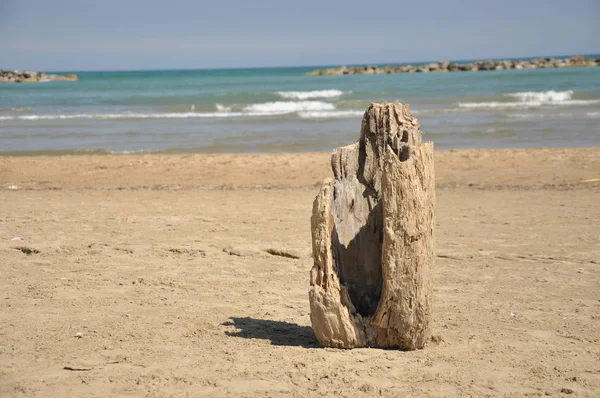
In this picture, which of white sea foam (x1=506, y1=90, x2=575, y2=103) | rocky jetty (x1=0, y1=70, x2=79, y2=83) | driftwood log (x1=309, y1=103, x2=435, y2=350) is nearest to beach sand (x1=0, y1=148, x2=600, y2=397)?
driftwood log (x1=309, y1=103, x2=435, y2=350)

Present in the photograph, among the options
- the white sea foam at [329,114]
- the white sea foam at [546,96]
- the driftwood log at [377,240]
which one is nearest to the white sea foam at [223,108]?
the white sea foam at [329,114]

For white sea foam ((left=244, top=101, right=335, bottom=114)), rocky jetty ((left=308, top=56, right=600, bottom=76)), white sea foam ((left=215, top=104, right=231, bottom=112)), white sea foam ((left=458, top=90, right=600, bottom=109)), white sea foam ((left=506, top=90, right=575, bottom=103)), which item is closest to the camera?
white sea foam ((left=458, top=90, right=600, bottom=109))

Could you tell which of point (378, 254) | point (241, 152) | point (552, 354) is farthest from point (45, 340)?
point (241, 152)

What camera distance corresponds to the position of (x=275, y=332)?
534cm

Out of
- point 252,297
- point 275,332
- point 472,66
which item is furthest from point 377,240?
point 472,66

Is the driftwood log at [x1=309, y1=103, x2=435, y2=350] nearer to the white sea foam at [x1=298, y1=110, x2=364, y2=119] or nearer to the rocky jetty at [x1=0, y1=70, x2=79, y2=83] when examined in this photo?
the white sea foam at [x1=298, y1=110, x2=364, y2=119]

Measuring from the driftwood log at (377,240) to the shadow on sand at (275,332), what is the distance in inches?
11.5

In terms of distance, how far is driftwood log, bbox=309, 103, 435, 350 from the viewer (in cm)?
461

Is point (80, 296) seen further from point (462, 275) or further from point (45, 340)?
point (462, 275)

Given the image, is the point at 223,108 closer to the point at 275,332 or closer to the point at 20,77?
the point at 275,332

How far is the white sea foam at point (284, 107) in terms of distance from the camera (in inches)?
1261

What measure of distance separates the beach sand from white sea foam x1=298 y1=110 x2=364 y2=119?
49.6 ft

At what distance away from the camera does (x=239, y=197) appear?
11227mm

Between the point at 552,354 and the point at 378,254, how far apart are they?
1322 mm
